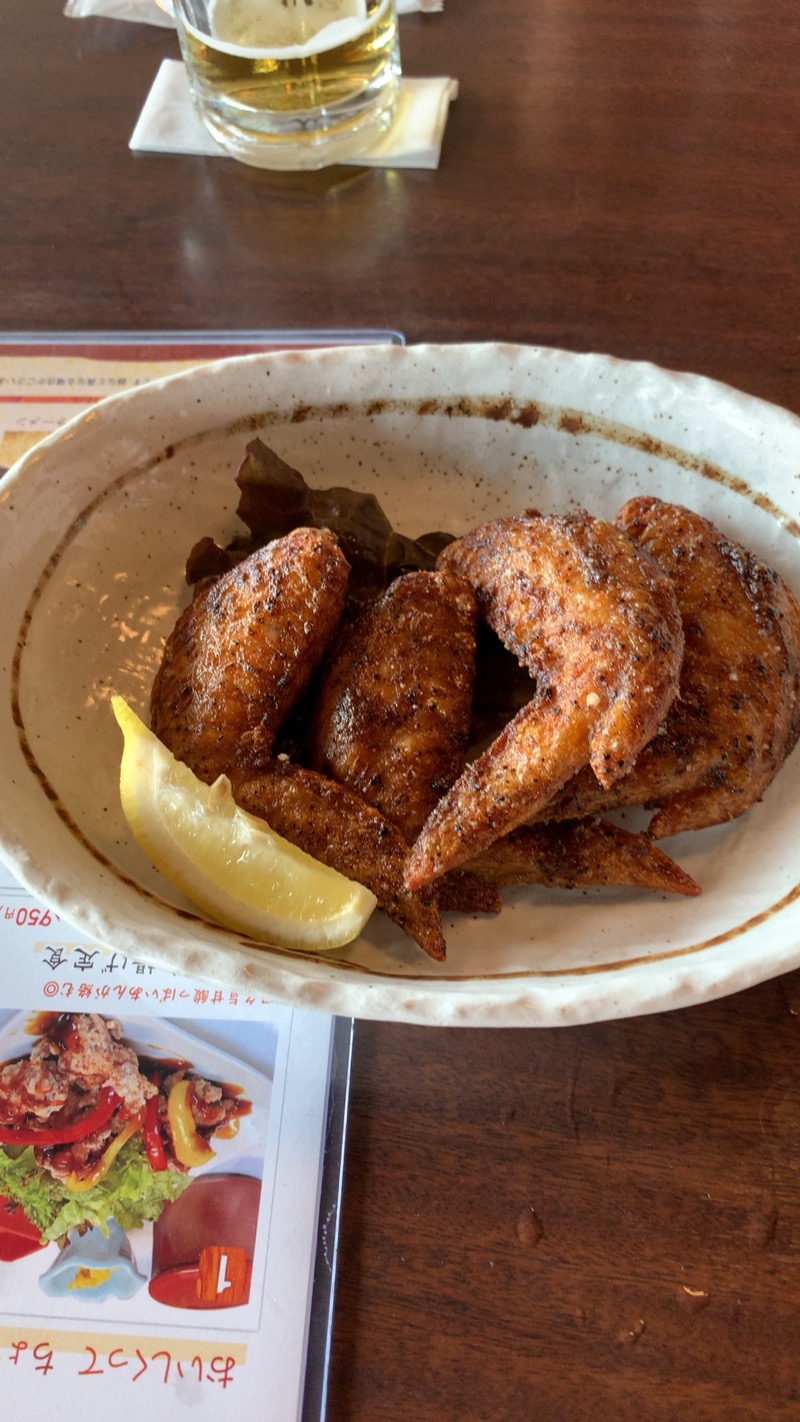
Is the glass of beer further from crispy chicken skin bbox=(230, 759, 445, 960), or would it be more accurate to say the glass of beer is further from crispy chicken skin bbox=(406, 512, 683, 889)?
crispy chicken skin bbox=(230, 759, 445, 960)

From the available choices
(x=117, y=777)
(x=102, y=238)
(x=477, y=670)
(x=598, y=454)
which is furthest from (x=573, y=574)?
(x=102, y=238)

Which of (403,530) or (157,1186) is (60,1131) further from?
(403,530)

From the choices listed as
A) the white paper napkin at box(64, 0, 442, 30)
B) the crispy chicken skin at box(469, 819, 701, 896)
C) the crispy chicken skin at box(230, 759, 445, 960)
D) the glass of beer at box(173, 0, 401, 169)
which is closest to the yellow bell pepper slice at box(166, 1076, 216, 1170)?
the crispy chicken skin at box(230, 759, 445, 960)

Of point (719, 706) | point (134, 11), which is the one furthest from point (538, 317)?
point (134, 11)

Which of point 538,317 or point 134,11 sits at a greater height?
point 134,11

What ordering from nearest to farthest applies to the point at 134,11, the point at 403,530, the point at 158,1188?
the point at 158,1188 < the point at 403,530 < the point at 134,11

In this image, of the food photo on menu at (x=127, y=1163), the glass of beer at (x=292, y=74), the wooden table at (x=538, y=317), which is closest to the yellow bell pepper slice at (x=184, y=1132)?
the food photo on menu at (x=127, y=1163)

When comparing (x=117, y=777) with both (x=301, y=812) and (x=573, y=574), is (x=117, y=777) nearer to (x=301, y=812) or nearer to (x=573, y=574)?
(x=301, y=812)
